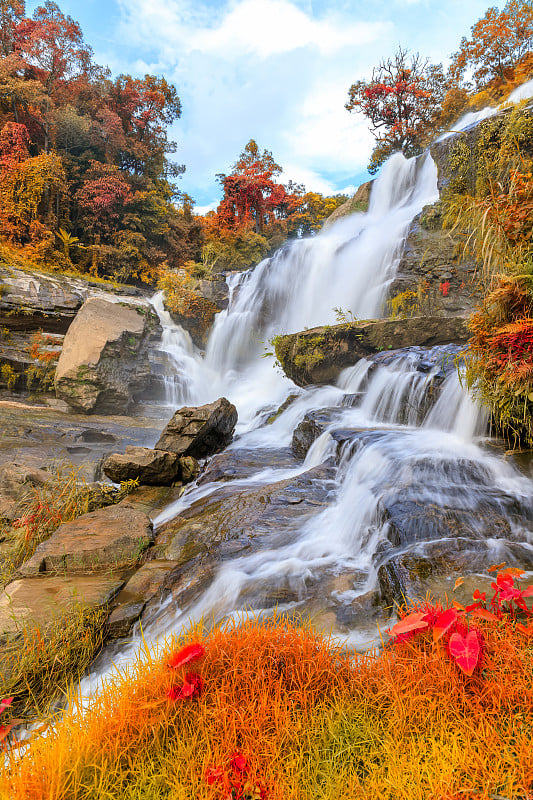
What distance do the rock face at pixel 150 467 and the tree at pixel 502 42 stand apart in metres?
20.0

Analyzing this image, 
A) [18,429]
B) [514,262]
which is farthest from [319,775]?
[18,429]

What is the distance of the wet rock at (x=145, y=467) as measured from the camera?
20.9ft

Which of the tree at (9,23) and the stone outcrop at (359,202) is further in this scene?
the stone outcrop at (359,202)

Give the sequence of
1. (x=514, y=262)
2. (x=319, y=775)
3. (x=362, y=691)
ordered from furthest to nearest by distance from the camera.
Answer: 1. (x=514, y=262)
2. (x=362, y=691)
3. (x=319, y=775)

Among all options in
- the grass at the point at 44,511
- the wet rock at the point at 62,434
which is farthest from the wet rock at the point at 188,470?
the wet rock at the point at 62,434

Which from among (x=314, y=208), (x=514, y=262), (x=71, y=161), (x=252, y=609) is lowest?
(x=252, y=609)

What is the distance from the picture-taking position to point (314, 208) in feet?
83.0

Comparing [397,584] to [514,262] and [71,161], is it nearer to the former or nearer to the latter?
[514,262]

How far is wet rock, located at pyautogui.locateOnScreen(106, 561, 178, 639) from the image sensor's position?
10.4 ft

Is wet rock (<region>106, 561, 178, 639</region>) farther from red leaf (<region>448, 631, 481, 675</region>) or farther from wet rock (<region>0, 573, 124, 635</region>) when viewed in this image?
red leaf (<region>448, 631, 481, 675</region>)

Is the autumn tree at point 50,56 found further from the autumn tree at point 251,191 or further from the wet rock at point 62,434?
the wet rock at point 62,434

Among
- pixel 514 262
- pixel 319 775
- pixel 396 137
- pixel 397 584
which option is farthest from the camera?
pixel 396 137

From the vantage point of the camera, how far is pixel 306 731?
1.69 metres

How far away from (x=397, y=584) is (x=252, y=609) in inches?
48.4
